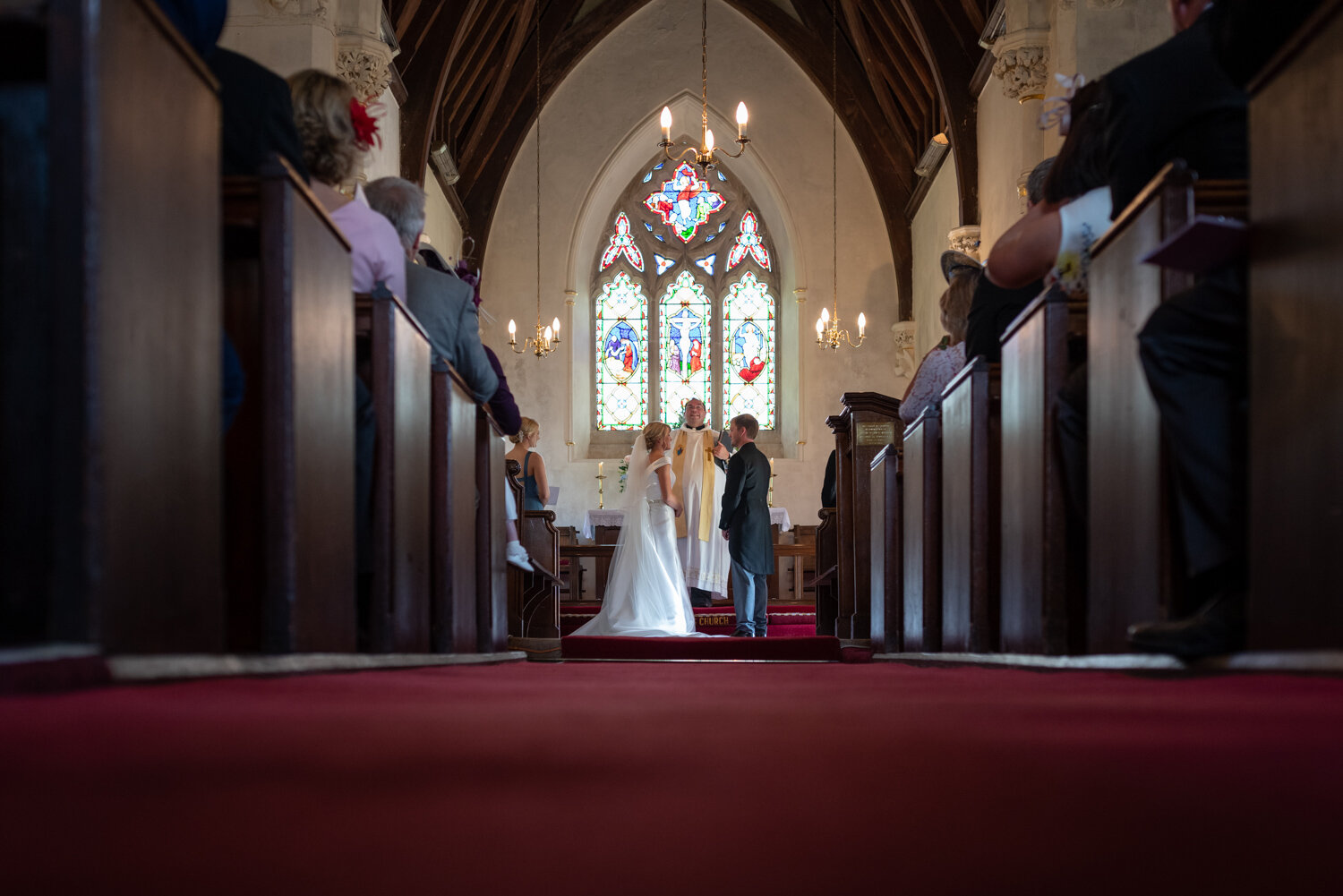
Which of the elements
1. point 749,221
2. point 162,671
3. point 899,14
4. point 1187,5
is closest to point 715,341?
point 749,221

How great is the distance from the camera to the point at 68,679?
1.13 meters

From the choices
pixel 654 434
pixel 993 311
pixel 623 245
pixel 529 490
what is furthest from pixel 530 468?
pixel 623 245

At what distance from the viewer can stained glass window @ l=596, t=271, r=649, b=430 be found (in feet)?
48.3

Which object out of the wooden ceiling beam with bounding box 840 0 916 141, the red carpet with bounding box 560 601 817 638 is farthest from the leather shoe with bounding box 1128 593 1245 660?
the wooden ceiling beam with bounding box 840 0 916 141

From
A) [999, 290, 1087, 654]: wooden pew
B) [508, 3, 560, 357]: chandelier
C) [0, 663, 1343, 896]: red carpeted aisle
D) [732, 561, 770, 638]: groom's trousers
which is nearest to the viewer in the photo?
[0, 663, 1343, 896]: red carpeted aisle

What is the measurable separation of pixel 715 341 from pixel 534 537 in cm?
738

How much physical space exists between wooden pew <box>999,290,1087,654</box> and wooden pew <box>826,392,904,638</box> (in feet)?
11.6

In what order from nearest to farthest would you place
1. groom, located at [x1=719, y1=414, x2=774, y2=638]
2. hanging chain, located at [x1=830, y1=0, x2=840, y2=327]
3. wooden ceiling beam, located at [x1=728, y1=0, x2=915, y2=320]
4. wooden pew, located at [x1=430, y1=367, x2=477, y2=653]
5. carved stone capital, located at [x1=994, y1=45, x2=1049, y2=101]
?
wooden pew, located at [x1=430, y1=367, x2=477, y2=653] → groom, located at [x1=719, y1=414, x2=774, y2=638] → carved stone capital, located at [x1=994, y1=45, x2=1049, y2=101] → wooden ceiling beam, located at [x1=728, y1=0, x2=915, y2=320] → hanging chain, located at [x1=830, y1=0, x2=840, y2=327]

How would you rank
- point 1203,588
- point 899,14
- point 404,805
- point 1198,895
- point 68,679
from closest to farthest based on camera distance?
1. point 1198,895
2. point 404,805
3. point 68,679
4. point 1203,588
5. point 899,14

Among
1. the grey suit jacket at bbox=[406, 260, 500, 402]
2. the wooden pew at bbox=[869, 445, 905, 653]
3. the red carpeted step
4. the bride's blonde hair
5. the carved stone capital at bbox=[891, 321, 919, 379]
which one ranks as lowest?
the red carpeted step

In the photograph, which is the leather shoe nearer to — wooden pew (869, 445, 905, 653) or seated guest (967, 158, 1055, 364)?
seated guest (967, 158, 1055, 364)

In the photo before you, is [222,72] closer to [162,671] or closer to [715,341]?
[162,671]

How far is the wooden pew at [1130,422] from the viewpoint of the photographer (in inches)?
78.7

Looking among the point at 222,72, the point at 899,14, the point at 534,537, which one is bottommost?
the point at 534,537
